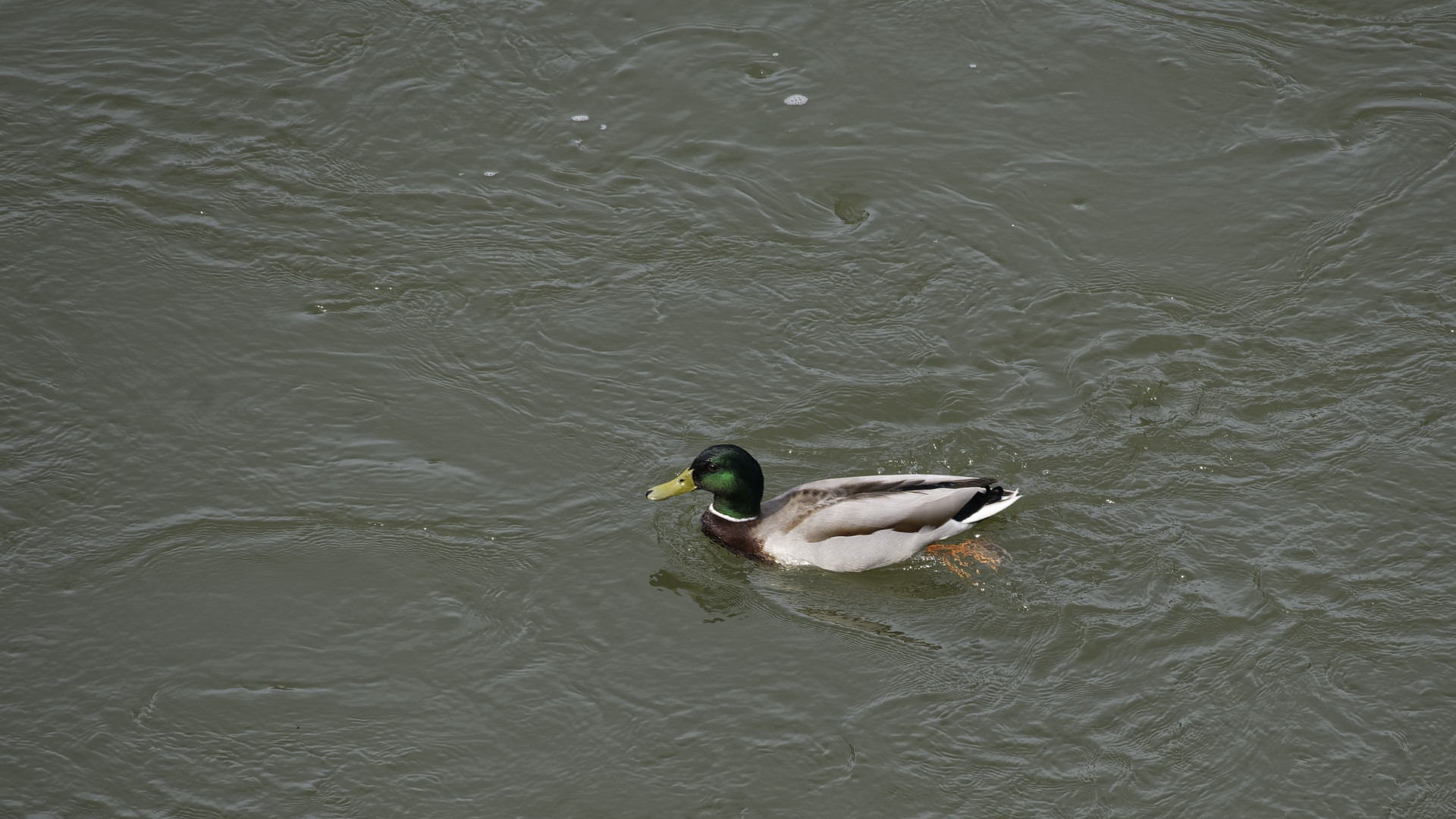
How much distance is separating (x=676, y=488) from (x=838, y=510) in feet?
2.82

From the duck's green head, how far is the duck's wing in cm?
18

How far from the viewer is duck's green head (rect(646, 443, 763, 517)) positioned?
Result: 293 inches

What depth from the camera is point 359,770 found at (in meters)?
6.16

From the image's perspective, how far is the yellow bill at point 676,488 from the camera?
7.46 metres

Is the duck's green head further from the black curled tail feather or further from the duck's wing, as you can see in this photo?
the black curled tail feather

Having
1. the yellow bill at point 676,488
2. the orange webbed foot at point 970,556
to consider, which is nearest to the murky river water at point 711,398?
the orange webbed foot at point 970,556

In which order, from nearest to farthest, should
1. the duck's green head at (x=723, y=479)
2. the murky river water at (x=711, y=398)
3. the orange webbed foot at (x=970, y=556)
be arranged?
the murky river water at (x=711, y=398)
the orange webbed foot at (x=970, y=556)
the duck's green head at (x=723, y=479)

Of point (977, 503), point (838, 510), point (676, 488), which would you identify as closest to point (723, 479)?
point (676, 488)

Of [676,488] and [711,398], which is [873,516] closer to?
[676,488]

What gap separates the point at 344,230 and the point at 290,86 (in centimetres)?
160

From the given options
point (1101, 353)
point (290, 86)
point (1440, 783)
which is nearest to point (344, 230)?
point (290, 86)

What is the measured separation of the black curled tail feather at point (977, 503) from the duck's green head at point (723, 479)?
105cm

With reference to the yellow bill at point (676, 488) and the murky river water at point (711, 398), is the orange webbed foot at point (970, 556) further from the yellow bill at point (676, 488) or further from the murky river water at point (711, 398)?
the yellow bill at point (676, 488)

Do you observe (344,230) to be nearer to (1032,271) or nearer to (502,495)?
(502,495)
